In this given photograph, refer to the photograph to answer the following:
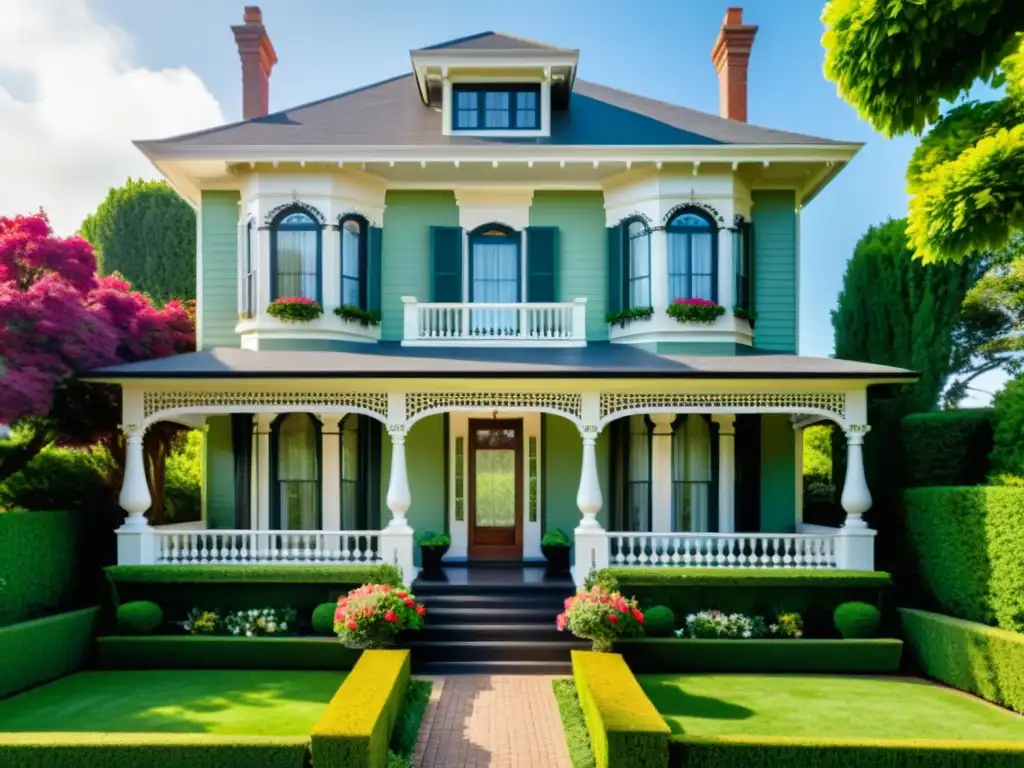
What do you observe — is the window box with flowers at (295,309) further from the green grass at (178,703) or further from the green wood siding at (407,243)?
the green grass at (178,703)

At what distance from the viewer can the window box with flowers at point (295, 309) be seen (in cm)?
1540

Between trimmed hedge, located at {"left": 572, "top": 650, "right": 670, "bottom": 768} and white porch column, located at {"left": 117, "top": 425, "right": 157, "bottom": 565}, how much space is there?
25.5 feet

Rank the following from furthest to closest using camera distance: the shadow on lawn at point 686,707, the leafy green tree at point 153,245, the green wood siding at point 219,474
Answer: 1. the leafy green tree at point 153,245
2. the green wood siding at point 219,474
3. the shadow on lawn at point 686,707

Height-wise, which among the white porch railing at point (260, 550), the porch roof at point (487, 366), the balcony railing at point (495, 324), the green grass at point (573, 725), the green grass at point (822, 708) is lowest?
the green grass at point (822, 708)

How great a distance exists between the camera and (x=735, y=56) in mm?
18562

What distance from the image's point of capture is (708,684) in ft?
39.0

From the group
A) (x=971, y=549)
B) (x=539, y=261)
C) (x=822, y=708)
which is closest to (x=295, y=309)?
(x=539, y=261)

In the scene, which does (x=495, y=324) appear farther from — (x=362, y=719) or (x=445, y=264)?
(x=362, y=719)

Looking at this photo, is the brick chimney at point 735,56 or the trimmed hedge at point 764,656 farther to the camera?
the brick chimney at point 735,56

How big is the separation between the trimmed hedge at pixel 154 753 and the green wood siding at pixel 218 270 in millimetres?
9598

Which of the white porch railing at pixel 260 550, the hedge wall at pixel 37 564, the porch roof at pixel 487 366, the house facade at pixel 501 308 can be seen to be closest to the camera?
the hedge wall at pixel 37 564

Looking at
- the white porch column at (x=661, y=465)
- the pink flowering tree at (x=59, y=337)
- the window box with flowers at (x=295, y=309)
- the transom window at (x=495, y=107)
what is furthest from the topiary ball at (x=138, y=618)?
the transom window at (x=495, y=107)

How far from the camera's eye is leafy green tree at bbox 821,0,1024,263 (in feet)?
28.0

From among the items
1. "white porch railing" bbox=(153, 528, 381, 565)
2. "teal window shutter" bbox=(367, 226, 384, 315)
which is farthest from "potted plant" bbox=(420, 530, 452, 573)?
"teal window shutter" bbox=(367, 226, 384, 315)
